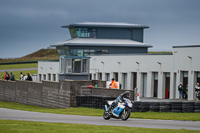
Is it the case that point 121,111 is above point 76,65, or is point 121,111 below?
below

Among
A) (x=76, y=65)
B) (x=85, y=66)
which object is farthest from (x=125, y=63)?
(x=76, y=65)

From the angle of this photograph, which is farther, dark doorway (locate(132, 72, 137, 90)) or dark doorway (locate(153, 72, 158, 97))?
dark doorway (locate(132, 72, 137, 90))

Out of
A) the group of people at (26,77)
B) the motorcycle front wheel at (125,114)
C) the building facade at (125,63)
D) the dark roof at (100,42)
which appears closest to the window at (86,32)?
the building facade at (125,63)

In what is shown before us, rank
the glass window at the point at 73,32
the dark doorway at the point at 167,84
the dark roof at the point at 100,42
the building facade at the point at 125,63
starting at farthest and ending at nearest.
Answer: the glass window at the point at 73,32
the dark roof at the point at 100,42
the dark doorway at the point at 167,84
the building facade at the point at 125,63

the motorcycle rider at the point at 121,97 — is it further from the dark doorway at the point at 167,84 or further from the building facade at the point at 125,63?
the dark doorway at the point at 167,84

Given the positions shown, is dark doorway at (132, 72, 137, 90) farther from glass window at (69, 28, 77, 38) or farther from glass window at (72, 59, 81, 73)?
glass window at (69, 28, 77, 38)

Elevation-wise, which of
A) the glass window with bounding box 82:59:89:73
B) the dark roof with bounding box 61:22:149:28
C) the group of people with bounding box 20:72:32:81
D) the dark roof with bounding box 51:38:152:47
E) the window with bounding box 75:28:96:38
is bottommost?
the group of people with bounding box 20:72:32:81

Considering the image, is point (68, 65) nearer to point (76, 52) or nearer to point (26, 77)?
point (26, 77)

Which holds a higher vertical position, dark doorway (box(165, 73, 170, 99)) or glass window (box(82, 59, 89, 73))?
glass window (box(82, 59, 89, 73))

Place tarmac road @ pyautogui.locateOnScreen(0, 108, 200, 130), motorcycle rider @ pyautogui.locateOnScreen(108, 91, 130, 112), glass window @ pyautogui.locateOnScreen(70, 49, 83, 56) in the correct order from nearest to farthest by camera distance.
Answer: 1. tarmac road @ pyautogui.locateOnScreen(0, 108, 200, 130)
2. motorcycle rider @ pyautogui.locateOnScreen(108, 91, 130, 112)
3. glass window @ pyautogui.locateOnScreen(70, 49, 83, 56)

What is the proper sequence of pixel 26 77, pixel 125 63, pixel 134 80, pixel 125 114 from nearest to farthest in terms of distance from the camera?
pixel 125 114
pixel 134 80
pixel 125 63
pixel 26 77

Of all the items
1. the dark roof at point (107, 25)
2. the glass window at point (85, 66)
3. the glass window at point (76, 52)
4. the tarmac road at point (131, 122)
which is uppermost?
the dark roof at point (107, 25)

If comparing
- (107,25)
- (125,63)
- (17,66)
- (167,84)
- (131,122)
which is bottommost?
(131,122)

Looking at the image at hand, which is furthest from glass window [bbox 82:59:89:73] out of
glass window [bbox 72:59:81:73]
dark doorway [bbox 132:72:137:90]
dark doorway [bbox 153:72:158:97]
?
dark doorway [bbox 132:72:137:90]
